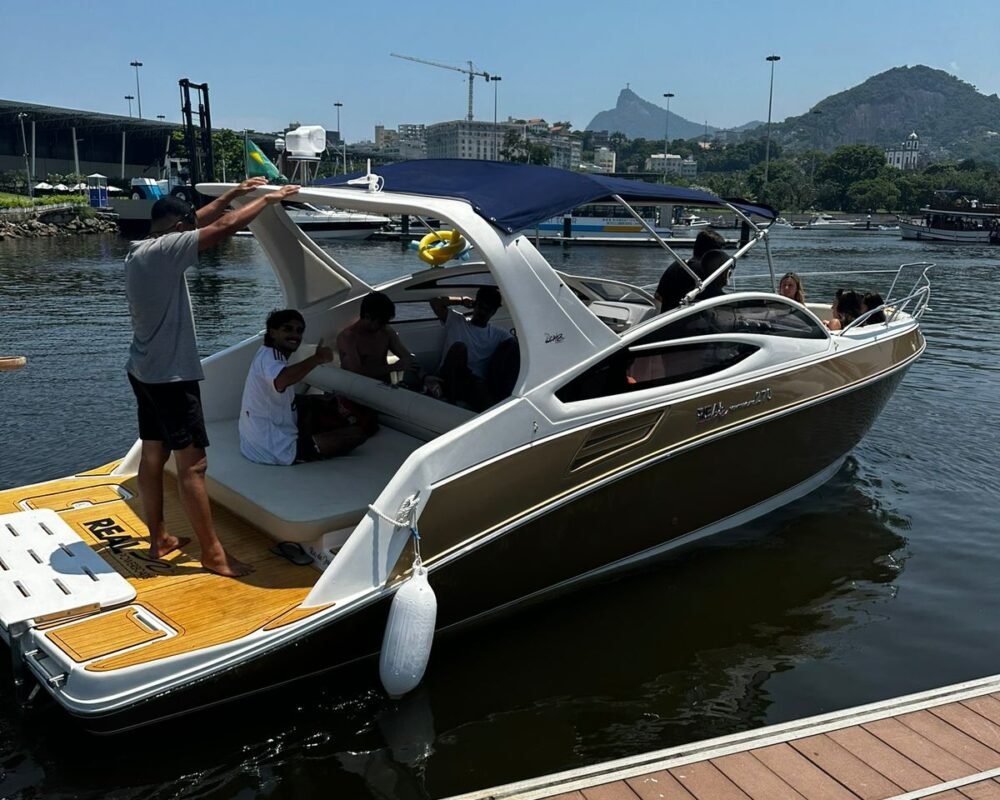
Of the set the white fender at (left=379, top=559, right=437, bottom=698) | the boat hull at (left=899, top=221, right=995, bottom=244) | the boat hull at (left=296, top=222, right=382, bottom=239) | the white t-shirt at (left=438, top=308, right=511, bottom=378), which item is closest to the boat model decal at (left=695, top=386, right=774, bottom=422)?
the white t-shirt at (left=438, top=308, right=511, bottom=378)

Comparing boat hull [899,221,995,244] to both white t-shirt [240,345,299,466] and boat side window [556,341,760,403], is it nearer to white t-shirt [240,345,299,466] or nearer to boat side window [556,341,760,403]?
boat side window [556,341,760,403]

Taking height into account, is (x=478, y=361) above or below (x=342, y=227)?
below

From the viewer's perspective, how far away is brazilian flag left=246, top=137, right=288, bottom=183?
5578mm

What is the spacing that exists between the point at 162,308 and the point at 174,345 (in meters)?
0.19

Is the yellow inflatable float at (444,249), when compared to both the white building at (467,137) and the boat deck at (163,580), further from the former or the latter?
the white building at (467,137)

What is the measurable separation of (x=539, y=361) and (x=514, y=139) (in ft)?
385

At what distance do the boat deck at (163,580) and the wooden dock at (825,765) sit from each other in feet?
4.66

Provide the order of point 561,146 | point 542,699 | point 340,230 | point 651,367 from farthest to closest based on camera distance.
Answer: point 561,146 < point 340,230 < point 651,367 < point 542,699

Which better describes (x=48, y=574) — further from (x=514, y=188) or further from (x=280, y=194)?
→ (x=514, y=188)

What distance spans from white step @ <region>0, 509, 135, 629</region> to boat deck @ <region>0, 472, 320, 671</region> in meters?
0.09

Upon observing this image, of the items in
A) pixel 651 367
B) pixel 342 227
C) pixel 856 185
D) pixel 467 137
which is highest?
pixel 467 137

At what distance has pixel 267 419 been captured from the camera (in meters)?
5.30

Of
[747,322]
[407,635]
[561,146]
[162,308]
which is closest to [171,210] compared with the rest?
[162,308]

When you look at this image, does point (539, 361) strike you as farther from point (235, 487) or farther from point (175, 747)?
point (175, 747)
